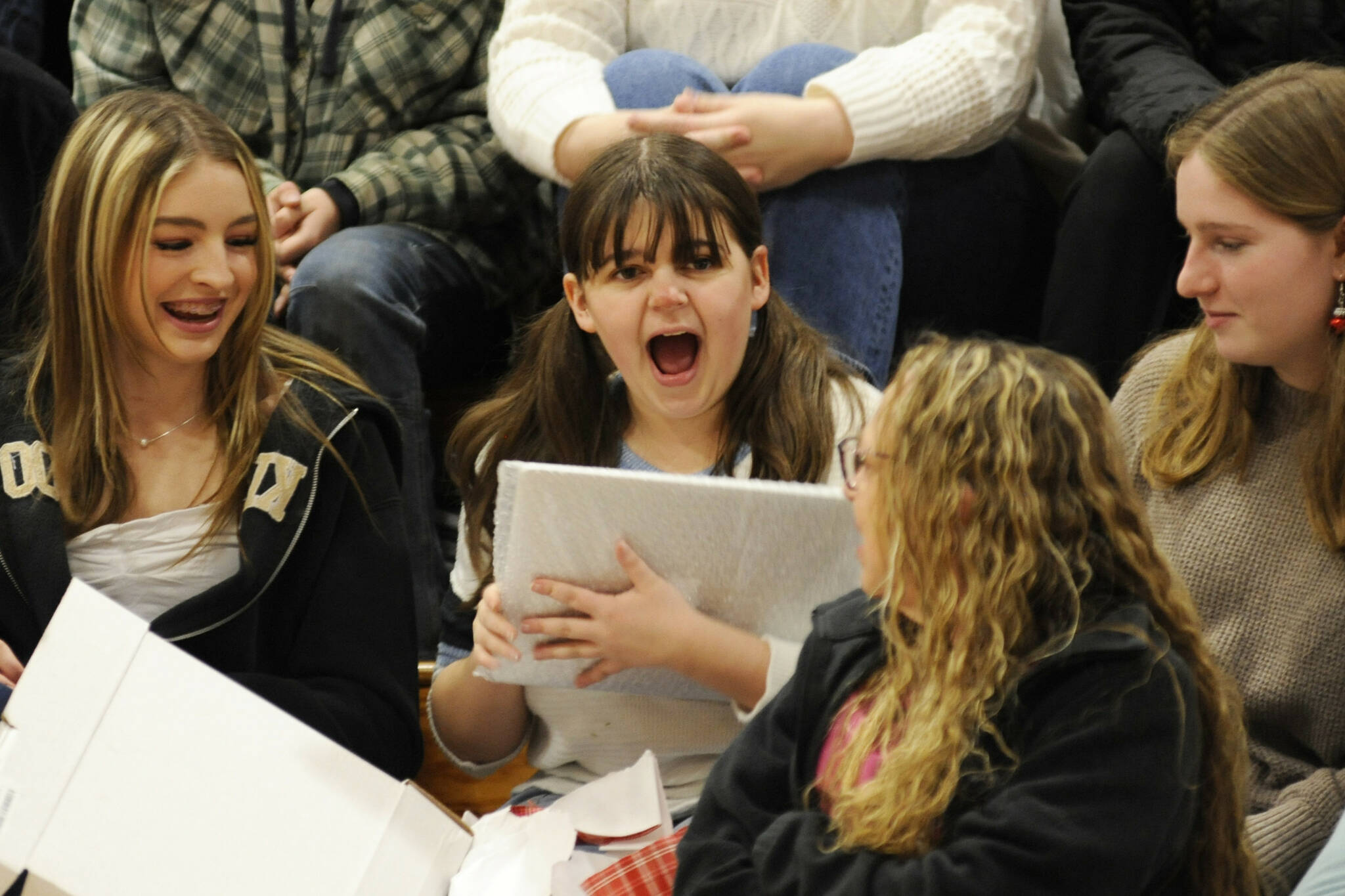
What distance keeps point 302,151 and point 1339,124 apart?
148cm

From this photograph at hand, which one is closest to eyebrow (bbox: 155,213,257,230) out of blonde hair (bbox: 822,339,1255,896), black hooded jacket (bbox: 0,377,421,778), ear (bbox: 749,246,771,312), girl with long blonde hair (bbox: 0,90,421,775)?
girl with long blonde hair (bbox: 0,90,421,775)

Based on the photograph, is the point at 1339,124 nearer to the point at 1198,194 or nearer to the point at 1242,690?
the point at 1198,194

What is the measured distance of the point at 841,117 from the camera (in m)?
1.79

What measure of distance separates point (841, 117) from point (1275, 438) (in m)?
0.68

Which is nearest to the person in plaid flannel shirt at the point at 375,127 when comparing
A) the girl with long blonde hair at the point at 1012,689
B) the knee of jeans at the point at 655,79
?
the knee of jeans at the point at 655,79

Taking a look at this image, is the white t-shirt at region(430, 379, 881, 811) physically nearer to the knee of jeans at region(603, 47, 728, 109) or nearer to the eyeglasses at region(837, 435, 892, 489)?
the eyeglasses at region(837, 435, 892, 489)

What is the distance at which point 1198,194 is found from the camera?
4.45 feet

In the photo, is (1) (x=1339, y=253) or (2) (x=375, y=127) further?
(2) (x=375, y=127)

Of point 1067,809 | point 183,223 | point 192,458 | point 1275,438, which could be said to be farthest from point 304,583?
point 1275,438

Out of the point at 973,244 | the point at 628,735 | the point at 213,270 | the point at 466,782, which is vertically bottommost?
the point at 466,782

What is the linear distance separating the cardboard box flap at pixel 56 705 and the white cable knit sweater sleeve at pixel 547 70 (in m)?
0.93

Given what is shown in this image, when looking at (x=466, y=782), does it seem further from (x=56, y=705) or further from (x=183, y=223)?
(x=183, y=223)

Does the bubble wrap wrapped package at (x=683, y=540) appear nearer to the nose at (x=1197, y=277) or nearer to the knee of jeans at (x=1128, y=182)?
the nose at (x=1197, y=277)

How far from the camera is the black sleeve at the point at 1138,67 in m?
1.83
